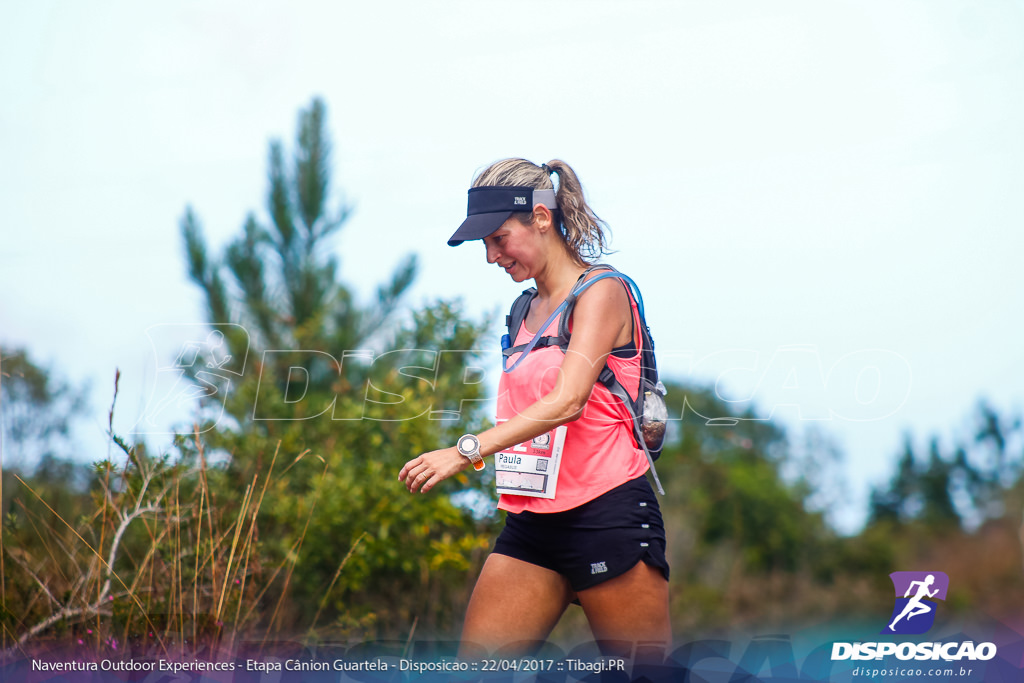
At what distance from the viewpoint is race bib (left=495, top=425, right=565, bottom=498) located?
7.36 feet

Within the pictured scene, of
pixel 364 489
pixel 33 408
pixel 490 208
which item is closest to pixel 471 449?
pixel 490 208

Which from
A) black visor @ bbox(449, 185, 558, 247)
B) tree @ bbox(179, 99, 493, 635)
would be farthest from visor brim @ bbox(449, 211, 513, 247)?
tree @ bbox(179, 99, 493, 635)

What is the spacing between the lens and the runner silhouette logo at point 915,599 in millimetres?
2811

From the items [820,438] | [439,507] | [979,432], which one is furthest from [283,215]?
[979,432]

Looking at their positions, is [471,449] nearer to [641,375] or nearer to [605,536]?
[605,536]

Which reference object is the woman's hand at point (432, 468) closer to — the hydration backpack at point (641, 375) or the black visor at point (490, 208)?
the hydration backpack at point (641, 375)

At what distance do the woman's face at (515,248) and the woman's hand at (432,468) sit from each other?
2.06 ft

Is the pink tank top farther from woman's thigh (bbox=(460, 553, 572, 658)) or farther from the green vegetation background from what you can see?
the green vegetation background

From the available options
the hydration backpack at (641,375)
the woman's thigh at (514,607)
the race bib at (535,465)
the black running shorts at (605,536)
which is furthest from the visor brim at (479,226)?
the woman's thigh at (514,607)

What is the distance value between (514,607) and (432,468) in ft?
1.84

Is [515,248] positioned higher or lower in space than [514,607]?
higher

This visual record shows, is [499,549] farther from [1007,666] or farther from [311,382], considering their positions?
[311,382]

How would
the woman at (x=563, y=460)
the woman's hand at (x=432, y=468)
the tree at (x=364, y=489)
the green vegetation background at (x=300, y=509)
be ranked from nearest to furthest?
the woman's hand at (x=432, y=468) < the woman at (x=563, y=460) < the green vegetation background at (x=300, y=509) < the tree at (x=364, y=489)

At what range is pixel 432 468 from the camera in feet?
6.53
